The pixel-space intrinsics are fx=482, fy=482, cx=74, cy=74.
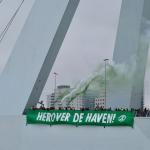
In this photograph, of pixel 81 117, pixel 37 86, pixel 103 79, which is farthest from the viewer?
pixel 103 79

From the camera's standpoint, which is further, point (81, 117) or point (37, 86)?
point (37, 86)

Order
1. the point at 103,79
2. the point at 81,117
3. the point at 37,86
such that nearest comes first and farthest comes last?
the point at 81,117
the point at 37,86
the point at 103,79

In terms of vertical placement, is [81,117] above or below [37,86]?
below

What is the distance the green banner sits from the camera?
19672 mm

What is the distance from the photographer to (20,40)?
21.6 meters

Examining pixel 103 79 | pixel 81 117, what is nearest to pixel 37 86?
pixel 81 117

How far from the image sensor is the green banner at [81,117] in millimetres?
19672

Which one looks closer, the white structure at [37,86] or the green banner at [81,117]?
the green banner at [81,117]

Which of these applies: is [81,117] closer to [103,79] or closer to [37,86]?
[37,86]

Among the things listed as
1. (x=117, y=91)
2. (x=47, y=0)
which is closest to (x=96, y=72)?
(x=117, y=91)

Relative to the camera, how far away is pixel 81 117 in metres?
20.1

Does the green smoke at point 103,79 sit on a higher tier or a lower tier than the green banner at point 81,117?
higher

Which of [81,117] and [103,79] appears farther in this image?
[103,79]

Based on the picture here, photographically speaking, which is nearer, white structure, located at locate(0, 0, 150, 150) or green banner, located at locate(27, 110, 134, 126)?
green banner, located at locate(27, 110, 134, 126)
